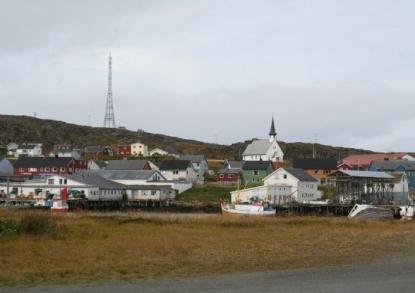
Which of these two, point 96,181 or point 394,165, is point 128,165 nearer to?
point 96,181

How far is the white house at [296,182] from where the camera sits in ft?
264

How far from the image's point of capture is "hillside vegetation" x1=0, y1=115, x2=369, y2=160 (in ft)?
531

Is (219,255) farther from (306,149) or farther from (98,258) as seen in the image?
(306,149)

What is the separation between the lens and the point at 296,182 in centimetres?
8038

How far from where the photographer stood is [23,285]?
56.9 ft

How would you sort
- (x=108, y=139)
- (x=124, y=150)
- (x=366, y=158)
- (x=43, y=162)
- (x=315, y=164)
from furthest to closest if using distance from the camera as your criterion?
(x=108, y=139) → (x=124, y=150) → (x=366, y=158) → (x=315, y=164) → (x=43, y=162)

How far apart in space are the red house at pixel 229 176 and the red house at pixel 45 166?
23435 millimetres

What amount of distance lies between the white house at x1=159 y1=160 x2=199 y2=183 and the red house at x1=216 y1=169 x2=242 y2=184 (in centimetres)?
417

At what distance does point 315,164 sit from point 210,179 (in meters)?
17.8

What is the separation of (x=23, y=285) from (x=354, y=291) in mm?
9078

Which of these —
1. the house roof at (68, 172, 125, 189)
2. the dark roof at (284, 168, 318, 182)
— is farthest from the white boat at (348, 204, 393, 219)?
the house roof at (68, 172, 125, 189)

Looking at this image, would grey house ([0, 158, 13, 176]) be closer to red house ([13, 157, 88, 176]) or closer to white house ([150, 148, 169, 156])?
red house ([13, 157, 88, 176])

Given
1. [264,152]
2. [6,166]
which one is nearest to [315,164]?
[264,152]

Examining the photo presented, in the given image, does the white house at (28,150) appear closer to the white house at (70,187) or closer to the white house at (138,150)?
the white house at (138,150)
